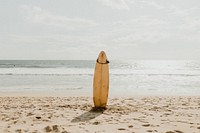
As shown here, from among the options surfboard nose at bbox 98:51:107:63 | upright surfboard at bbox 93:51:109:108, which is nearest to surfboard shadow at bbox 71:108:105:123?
upright surfboard at bbox 93:51:109:108

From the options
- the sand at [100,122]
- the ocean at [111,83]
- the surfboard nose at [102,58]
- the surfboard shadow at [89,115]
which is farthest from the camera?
A: the ocean at [111,83]

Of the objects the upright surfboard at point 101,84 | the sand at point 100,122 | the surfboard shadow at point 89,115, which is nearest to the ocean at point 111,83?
the upright surfboard at point 101,84

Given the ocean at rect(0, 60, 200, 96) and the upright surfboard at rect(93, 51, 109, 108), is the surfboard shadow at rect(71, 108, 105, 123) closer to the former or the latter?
the upright surfboard at rect(93, 51, 109, 108)

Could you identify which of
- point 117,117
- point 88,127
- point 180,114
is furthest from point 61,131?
point 180,114

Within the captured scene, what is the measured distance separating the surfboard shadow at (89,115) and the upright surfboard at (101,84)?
0.29 metres

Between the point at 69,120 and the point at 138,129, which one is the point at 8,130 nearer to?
the point at 69,120

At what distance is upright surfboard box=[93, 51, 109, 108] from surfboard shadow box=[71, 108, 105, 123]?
11.3 inches

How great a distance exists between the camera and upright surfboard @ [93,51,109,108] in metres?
7.27

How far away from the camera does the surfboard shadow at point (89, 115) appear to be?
5.72 m

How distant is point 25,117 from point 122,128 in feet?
7.33

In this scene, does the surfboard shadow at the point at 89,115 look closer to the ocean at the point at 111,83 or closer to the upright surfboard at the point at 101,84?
the upright surfboard at the point at 101,84

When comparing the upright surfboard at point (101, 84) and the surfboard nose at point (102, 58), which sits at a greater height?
the surfboard nose at point (102, 58)

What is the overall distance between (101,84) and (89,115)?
4.27ft

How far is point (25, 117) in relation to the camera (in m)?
5.83
